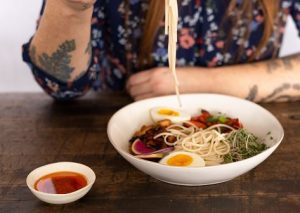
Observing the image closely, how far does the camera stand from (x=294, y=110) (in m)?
1.57

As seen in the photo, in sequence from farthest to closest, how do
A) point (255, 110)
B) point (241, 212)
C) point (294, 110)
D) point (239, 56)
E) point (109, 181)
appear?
point (239, 56), point (294, 110), point (255, 110), point (109, 181), point (241, 212)

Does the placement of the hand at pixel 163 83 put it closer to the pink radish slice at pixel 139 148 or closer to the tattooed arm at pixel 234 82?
the tattooed arm at pixel 234 82

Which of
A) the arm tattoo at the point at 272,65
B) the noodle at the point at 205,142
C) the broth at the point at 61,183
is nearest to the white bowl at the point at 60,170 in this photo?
the broth at the point at 61,183

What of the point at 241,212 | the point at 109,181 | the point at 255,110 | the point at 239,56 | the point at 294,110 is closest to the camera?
the point at 241,212

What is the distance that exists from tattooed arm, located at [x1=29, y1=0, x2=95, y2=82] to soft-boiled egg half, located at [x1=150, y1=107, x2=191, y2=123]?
0.30 metres

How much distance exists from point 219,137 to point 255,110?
0.70 feet

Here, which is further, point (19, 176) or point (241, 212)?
point (19, 176)

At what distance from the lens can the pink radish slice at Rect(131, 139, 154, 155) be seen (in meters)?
1.24

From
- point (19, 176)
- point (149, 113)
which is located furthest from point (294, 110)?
point (19, 176)

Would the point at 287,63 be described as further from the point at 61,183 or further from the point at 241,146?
the point at 61,183

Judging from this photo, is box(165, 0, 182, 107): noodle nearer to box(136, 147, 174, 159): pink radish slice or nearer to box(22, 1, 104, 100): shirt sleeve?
box(136, 147, 174, 159): pink radish slice

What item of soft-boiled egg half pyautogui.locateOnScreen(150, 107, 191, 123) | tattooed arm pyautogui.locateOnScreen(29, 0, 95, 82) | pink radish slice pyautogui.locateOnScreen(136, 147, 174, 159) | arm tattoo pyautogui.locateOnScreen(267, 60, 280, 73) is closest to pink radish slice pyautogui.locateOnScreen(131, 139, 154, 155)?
pink radish slice pyautogui.locateOnScreen(136, 147, 174, 159)

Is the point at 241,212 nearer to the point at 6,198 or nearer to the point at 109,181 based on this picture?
the point at 109,181

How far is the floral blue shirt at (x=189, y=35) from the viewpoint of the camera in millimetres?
1749
